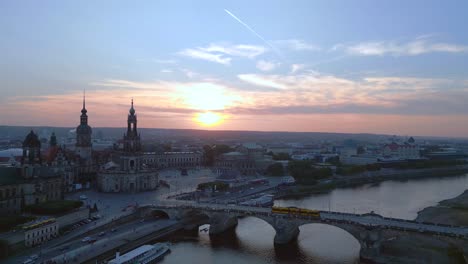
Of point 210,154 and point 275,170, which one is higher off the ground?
point 210,154

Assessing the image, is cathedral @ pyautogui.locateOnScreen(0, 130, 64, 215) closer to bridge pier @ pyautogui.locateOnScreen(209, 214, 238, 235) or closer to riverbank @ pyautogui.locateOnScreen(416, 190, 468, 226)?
bridge pier @ pyautogui.locateOnScreen(209, 214, 238, 235)

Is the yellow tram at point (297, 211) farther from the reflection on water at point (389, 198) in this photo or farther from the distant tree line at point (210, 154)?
the distant tree line at point (210, 154)

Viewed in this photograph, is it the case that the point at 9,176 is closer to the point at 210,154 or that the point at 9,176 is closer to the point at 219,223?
the point at 219,223

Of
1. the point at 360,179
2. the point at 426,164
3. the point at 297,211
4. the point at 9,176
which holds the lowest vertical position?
the point at 360,179

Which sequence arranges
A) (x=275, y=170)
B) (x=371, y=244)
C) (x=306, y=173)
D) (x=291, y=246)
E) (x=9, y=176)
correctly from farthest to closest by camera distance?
(x=275, y=170), (x=306, y=173), (x=9, y=176), (x=291, y=246), (x=371, y=244)

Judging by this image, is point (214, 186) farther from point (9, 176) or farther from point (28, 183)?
point (9, 176)

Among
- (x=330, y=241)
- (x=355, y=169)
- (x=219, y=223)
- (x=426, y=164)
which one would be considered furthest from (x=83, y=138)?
(x=426, y=164)

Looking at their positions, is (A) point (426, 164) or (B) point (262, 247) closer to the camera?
(B) point (262, 247)

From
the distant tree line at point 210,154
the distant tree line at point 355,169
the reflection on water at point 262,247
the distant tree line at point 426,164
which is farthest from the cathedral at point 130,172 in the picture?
the distant tree line at point 426,164

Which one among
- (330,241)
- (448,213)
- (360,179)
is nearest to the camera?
(330,241)

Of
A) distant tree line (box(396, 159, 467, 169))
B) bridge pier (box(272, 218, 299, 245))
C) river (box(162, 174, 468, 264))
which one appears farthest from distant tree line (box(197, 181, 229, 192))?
distant tree line (box(396, 159, 467, 169))
